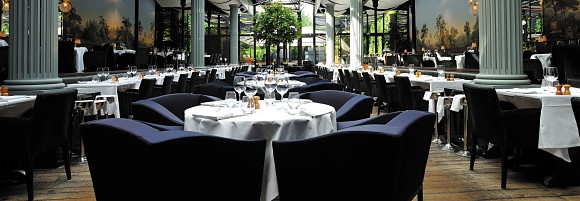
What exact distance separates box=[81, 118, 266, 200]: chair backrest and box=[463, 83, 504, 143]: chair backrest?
7.38 ft

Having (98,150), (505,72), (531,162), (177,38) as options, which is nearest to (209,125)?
(98,150)

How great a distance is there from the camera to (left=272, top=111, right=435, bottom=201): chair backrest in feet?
5.71

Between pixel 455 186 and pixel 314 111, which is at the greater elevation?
pixel 314 111

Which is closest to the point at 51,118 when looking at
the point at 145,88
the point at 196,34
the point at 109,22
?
the point at 145,88

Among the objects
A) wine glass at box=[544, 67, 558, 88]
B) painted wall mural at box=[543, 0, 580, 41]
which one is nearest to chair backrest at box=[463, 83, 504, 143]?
wine glass at box=[544, 67, 558, 88]

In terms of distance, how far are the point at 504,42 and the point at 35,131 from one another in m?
4.49

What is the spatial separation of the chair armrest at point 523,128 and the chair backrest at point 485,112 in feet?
0.22

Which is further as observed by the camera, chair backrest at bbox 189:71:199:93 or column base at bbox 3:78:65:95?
chair backrest at bbox 189:71:199:93

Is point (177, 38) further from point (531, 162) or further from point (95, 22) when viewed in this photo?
point (531, 162)

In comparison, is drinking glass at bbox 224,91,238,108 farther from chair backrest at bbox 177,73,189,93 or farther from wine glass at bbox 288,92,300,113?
chair backrest at bbox 177,73,189,93

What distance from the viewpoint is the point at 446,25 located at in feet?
55.8

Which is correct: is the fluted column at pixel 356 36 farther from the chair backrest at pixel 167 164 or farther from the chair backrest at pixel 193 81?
the chair backrest at pixel 167 164

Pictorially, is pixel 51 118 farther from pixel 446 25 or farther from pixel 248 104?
pixel 446 25

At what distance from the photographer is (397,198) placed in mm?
1896
